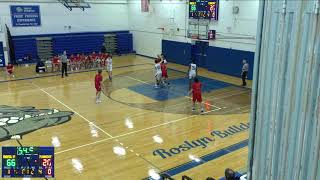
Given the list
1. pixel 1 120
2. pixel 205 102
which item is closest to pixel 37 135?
pixel 1 120

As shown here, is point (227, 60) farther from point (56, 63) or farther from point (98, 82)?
point (56, 63)

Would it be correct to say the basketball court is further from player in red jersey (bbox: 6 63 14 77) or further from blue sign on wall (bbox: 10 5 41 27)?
player in red jersey (bbox: 6 63 14 77)

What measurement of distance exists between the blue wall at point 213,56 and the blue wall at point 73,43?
5.29 meters

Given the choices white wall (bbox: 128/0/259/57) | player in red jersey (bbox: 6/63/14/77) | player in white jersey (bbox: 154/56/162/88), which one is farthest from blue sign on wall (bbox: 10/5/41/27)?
player in white jersey (bbox: 154/56/162/88)

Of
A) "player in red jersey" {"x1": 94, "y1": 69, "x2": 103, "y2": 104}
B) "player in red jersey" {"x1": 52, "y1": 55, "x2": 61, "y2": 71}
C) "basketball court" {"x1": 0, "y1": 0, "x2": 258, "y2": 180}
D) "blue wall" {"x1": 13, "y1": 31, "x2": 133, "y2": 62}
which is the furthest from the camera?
"blue wall" {"x1": 13, "y1": 31, "x2": 133, "y2": 62}

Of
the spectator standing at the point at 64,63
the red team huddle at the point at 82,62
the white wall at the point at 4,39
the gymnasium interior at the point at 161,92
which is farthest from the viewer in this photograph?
the white wall at the point at 4,39

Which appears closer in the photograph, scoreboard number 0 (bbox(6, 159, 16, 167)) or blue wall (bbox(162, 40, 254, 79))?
scoreboard number 0 (bbox(6, 159, 16, 167))

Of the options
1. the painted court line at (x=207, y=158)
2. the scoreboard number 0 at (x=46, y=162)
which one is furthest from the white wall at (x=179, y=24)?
the scoreboard number 0 at (x=46, y=162)

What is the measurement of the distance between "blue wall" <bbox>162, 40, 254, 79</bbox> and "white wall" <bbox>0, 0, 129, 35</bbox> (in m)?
6.49

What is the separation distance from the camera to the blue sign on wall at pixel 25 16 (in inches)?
1045

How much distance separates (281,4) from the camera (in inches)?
121

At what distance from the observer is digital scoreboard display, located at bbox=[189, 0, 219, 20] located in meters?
23.2

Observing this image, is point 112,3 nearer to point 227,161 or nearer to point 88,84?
point 88,84

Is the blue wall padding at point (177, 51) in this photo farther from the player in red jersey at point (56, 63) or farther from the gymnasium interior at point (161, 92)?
the player in red jersey at point (56, 63)
